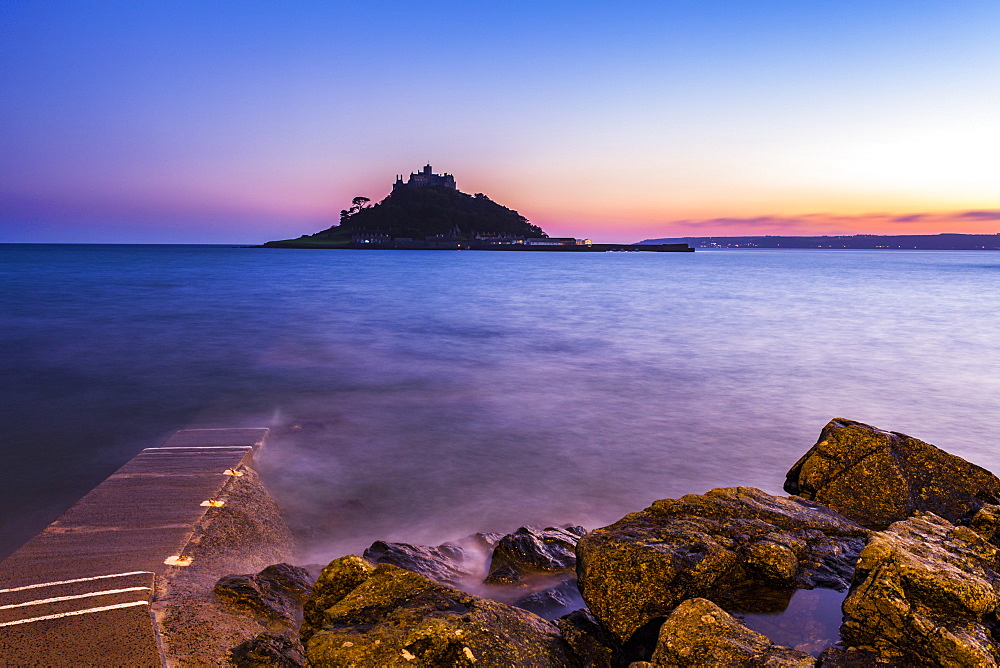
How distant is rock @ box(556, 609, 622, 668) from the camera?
149 inches

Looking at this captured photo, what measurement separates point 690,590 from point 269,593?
132 inches

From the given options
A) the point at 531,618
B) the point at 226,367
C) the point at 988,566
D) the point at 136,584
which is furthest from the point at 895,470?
the point at 226,367

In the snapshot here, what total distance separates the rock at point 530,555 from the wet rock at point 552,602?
0.37 metres

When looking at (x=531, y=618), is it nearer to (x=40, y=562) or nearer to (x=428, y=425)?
(x=40, y=562)

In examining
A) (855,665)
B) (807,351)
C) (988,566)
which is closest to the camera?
(855,665)

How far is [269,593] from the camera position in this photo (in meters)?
4.70

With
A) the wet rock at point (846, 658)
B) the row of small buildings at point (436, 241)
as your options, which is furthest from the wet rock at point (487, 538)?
the row of small buildings at point (436, 241)

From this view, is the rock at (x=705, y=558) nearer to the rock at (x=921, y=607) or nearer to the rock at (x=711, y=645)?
the rock at (x=711, y=645)

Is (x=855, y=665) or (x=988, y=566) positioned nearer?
(x=855, y=665)

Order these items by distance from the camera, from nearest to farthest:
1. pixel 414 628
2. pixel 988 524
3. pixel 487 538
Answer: pixel 414 628, pixel 988 524, pixel 487 538

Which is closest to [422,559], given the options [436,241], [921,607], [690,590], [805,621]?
[690,590]

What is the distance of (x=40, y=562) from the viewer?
4.97 metres

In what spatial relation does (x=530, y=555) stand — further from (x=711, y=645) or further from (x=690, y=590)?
(x=711, y=645)

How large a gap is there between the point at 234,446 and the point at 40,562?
367 centimetres
